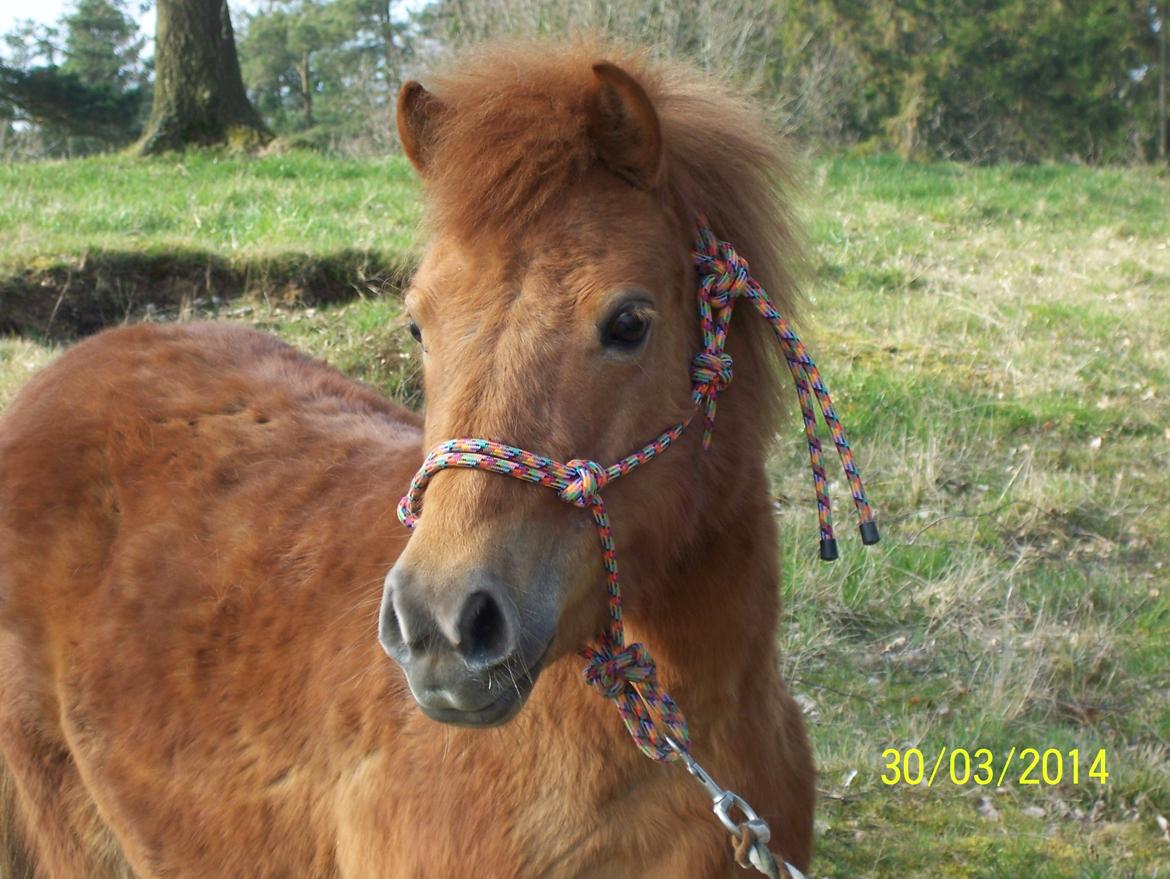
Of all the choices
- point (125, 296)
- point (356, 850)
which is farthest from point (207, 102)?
point (356, 850)

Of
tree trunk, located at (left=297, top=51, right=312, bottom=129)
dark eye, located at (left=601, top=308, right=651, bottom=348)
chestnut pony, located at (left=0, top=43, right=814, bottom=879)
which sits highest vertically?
dark eye, located at (left=601, top=308, right=651, bottom=348)

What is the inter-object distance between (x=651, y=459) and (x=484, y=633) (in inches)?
18.8

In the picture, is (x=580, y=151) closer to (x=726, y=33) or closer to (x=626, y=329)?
(x=626, y=329)

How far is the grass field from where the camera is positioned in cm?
374

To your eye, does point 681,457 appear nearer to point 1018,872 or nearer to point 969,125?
point 1018,872

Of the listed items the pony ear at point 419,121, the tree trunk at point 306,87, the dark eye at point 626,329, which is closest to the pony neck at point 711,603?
the dark eye at point 626,329

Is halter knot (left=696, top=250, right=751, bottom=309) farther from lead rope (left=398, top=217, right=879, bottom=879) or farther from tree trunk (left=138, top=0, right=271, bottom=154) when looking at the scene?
tree trunk (left=138, top=0, right=271, bottom=154)

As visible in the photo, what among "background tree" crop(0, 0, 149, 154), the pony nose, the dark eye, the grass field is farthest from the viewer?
"background tree" crop(0, 0, 149, 154)

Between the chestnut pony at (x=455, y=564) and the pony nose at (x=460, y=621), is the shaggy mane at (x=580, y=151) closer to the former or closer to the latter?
the chestnut pony at (x=455, y=564)

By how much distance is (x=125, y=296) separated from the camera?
22.9 ft

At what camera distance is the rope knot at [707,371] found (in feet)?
7.00

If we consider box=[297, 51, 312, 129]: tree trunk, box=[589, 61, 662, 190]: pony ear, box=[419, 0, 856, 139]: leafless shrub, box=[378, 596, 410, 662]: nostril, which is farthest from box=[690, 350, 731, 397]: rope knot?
box=[297, 51, 312, 129]: tree trunk

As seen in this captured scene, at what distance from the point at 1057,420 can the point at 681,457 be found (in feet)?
16.7

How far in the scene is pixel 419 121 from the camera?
2307 mm
